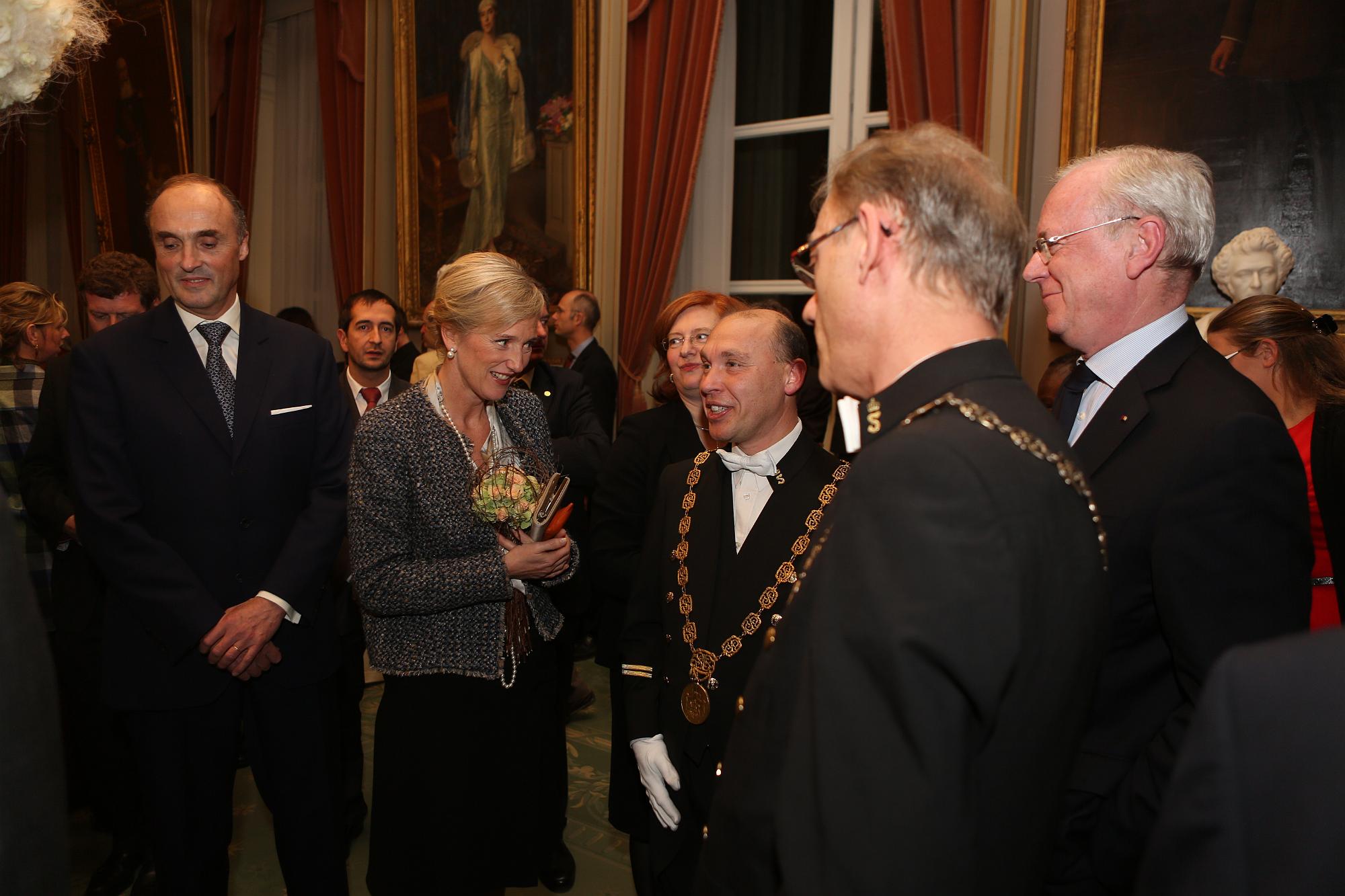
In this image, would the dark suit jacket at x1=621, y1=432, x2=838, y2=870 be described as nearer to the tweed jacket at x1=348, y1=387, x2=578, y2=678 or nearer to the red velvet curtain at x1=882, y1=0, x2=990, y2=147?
the tweed jacket at x1=348, y1=387, x2=578, y2=678

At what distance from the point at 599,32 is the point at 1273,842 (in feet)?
23.1

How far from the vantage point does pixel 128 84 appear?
10031mm

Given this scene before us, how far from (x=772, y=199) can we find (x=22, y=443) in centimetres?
468

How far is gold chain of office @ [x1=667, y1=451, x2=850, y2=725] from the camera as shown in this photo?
6.94ft

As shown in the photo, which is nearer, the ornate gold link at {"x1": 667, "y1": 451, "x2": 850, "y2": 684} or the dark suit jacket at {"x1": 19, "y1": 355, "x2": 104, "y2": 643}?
the ornate gold link at {"x1": 667, "y1": 451, "x2": 850, "y2": 684}

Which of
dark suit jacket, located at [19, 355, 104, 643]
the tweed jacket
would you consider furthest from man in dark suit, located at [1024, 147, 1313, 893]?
dark suit jacket, located at [19, 355, 104, 643]

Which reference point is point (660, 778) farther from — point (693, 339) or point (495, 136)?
point (495, 136)

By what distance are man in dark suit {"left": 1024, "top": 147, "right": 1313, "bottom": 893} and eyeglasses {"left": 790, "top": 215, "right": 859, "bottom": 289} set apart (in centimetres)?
69

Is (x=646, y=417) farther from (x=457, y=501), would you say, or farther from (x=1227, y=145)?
(x=1227, y=145)

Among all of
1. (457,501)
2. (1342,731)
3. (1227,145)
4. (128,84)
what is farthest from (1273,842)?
(128,84)

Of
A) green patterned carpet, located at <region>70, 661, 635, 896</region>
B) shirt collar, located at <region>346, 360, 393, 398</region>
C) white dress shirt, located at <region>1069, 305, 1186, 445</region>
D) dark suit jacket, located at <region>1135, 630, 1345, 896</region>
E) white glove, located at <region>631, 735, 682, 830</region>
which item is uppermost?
white dress shirt, located at <region>1069, 305, 1186, 445</region>

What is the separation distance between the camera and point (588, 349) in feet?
21.2

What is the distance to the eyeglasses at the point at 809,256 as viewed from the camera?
1.28m

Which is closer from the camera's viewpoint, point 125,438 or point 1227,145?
point 125,438
